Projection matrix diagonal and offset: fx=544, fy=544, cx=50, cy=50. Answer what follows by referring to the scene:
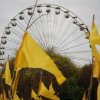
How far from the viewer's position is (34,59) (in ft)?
27.3

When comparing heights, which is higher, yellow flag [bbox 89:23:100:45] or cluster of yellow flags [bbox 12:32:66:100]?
yellow flag [bbox 89:23:100:45]

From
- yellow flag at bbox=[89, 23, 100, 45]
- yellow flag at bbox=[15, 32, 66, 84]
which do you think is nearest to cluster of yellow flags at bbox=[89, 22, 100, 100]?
yellow flag at bbox=[89, 23, 100, 45]

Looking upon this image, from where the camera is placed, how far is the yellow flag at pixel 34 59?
813cm

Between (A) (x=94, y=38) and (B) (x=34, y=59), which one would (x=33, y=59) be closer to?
(B) (x=34, y=59)

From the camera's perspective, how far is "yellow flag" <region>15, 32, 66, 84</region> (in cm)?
813

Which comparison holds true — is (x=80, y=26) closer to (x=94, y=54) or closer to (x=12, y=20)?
(x=12, y=20)

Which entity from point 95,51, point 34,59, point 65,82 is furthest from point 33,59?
point 65,82

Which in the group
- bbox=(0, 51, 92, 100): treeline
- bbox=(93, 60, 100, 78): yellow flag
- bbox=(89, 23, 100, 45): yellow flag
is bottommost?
bbox=(0, 51, 92, 100): treeline

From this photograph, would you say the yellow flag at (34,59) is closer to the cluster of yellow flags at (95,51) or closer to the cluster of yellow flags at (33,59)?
the cluster of yellow flags at (33,59)

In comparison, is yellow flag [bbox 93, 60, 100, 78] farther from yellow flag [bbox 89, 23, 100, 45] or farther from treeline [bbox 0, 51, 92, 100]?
treeline [bbox 0, 51, 92, 100]

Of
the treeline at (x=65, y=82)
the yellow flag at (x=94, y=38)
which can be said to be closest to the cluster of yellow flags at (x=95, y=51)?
the yellow flag at (x=94, y=38)

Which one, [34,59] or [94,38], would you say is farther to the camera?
[94,38]

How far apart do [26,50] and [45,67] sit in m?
0.56

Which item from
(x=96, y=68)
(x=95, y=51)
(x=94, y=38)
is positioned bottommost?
(x=96, y=68)
